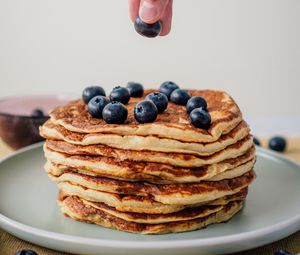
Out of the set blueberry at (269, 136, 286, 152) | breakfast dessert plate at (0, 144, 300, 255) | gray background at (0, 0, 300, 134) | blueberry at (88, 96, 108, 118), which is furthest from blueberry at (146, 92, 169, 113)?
gray background at (0, 0, 300, 134)

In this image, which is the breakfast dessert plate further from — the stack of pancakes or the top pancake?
the top pancake

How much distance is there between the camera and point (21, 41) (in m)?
6.36

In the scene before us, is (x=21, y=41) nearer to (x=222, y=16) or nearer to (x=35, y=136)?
(x=222, y=16)

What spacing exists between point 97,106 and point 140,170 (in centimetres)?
45

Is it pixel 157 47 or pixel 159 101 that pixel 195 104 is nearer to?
pixel 159 101

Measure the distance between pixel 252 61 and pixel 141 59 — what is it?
4.22ft

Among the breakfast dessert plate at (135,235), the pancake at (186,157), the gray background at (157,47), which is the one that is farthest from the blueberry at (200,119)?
the gray background at (157,47)

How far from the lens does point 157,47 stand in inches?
247

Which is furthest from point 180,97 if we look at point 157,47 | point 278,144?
point 157,47

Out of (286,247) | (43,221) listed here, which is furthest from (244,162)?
(43,221)

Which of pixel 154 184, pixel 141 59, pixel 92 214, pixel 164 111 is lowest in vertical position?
pixel 141 59

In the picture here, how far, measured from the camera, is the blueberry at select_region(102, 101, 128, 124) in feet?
7.93

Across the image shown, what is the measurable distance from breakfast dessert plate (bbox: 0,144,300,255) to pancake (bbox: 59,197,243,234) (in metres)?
0.03

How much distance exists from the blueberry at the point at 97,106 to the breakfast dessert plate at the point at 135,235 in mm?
501
